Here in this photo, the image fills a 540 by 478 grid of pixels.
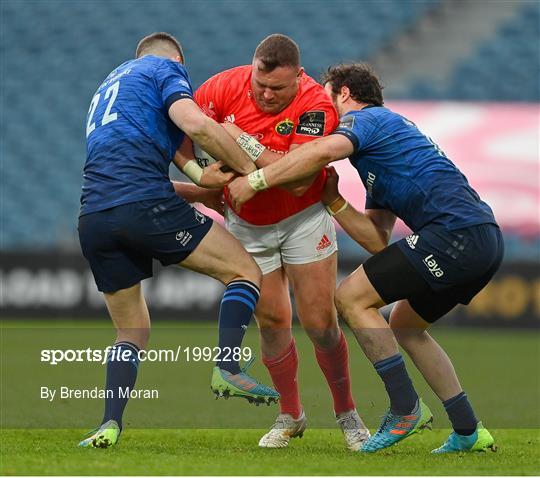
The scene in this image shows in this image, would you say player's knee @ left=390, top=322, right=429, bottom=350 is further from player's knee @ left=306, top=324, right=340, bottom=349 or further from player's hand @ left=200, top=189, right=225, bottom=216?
player's hand @ left=200, top=189, right=225, bottom=216

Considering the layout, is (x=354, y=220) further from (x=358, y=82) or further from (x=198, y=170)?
(x=198, y=170)

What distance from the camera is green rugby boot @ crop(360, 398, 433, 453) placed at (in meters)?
6.02

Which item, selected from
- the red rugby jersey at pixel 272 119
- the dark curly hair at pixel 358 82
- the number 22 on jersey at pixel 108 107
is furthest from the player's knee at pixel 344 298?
the number 22 on jersey at pixel 108 107

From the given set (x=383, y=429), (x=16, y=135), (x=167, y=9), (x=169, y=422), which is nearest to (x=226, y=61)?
(x=167, y=9)

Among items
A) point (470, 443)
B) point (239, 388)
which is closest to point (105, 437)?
point (239, 388)

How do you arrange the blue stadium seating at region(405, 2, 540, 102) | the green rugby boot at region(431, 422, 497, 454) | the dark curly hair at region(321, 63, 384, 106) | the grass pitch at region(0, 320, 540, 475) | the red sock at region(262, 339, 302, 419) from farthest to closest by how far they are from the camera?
the blue stadium seating at region(405, 2, 540, 102), the red sock at region(262, 339, 302, 419), the dark curly hair at region(321, 63, 384, 106), the green rugby boot at region(431, 422, 497, 454), the grass pitch at region(0, 320, 540, 475)

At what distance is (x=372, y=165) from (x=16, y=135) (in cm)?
1297

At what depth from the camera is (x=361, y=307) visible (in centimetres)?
608

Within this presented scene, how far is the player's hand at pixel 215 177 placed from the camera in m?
6.34

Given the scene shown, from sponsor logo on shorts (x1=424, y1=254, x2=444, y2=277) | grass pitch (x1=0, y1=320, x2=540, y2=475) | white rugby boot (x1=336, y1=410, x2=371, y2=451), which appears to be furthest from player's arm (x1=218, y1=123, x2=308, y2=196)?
white rugby boot (x1=336, y1=410, x2=371, y2=451)

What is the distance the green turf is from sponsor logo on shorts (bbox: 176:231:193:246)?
3.68ft

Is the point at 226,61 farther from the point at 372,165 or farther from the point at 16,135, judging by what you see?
Answer: the point at 372,165

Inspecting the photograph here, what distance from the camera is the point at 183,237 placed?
19.7 feet

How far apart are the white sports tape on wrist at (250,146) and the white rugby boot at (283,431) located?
5.36 ft
